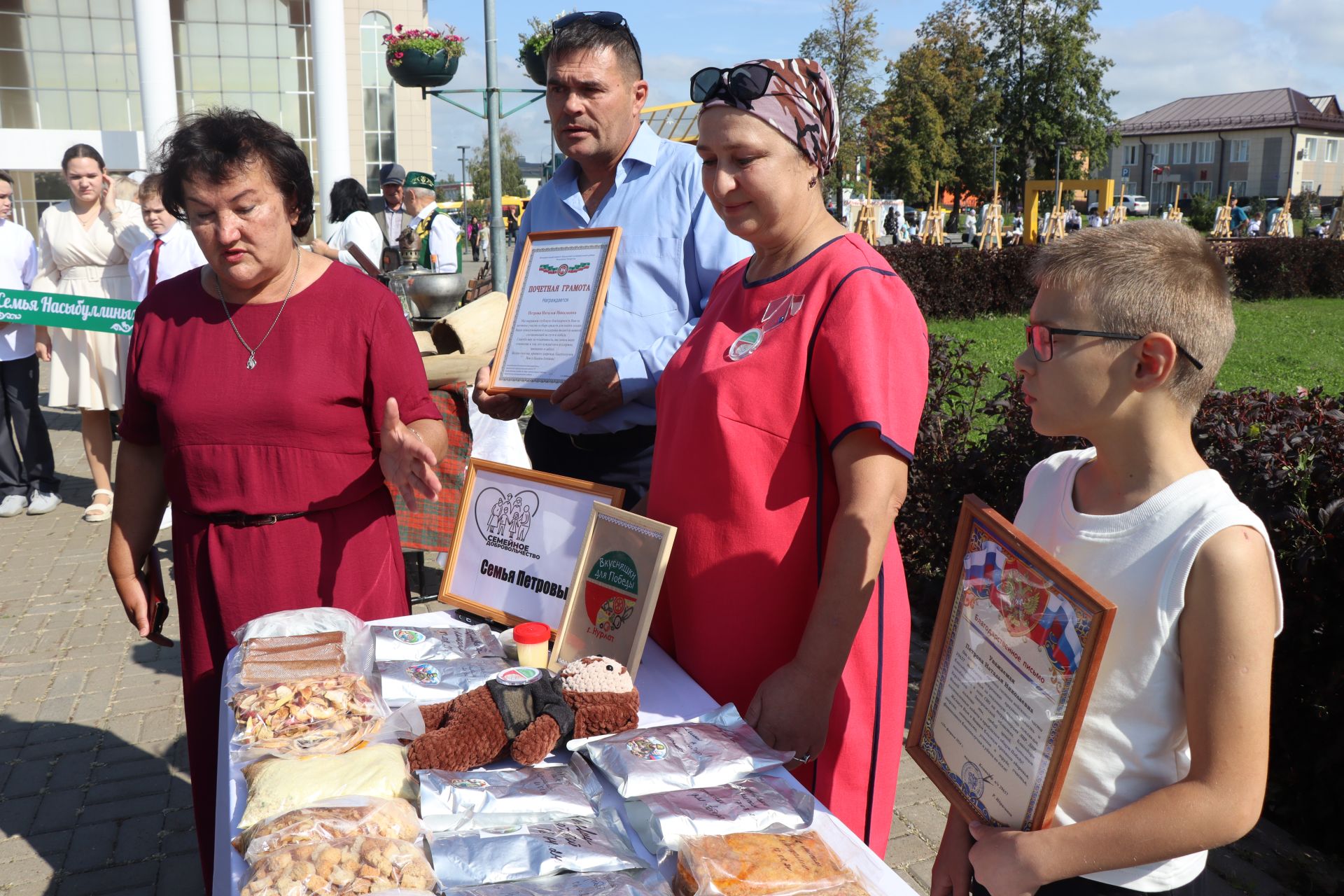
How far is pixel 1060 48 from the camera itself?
3384cm

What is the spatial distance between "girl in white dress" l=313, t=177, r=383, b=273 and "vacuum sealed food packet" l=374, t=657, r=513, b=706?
6.08m

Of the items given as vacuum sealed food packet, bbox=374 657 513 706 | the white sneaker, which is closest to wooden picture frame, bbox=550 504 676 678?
vacuum sealed food packet, bbox=374 657 513 706

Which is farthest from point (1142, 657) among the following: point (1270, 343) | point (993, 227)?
point (993, 227)

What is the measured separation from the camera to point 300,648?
2.06 m

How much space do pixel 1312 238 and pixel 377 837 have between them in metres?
25.8

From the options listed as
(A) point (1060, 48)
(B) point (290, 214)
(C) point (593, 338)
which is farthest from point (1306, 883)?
(A) point (1060, 48)

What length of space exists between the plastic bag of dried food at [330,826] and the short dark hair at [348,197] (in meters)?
7.27

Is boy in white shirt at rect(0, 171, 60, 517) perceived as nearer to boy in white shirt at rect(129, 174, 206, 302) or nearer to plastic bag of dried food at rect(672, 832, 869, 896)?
boy in white shirt at rect(129, 174, 206, 302)

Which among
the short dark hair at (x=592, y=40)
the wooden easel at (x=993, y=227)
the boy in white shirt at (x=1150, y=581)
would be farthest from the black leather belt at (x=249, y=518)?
the wooden easel at (x=993, y=227)

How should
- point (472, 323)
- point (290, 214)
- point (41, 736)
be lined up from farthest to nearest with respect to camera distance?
point (41, 736), point (472, 323), point (290, 214)

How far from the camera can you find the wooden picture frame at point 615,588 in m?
1.94

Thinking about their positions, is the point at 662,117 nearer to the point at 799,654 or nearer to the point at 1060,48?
the point at 799,654

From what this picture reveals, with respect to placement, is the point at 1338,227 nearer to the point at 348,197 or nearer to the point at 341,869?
the point at 348,197

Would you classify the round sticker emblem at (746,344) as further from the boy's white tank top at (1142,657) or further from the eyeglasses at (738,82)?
the boy's white tank top at (1142,657)
